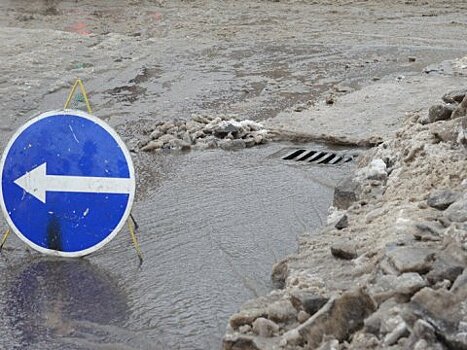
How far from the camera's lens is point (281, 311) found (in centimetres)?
386

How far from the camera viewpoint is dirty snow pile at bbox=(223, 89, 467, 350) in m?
3.17

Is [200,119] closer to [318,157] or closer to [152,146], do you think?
[152,146]

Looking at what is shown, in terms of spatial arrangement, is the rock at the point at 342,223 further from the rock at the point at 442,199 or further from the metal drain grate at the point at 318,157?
the metal drain grate at the point at 318,157

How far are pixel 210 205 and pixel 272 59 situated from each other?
6915 millimetres

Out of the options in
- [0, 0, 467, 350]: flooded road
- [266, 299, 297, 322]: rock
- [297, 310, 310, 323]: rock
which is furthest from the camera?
[0, 0, 467, 350]: flooded road

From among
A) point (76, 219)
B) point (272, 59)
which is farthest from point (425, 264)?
point (272, 59)

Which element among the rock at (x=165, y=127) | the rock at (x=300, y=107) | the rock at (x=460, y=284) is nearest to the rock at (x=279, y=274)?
the rock at (x=460, y=284)

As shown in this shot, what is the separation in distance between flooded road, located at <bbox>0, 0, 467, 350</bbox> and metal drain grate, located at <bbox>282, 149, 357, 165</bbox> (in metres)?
0.21

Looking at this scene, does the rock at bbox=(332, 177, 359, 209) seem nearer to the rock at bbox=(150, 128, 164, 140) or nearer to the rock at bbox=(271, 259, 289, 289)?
the rock at bbox=(271, 259, 289, 289)

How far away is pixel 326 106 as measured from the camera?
9.26 metres

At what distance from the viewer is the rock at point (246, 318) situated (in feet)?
12.8

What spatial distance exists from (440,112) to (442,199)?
64.5 inches

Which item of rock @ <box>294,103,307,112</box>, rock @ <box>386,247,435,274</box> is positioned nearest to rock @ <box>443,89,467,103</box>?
rock @ <box>386,247,435,274</box>

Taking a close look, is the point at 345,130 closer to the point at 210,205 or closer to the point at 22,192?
the point at 210,205
